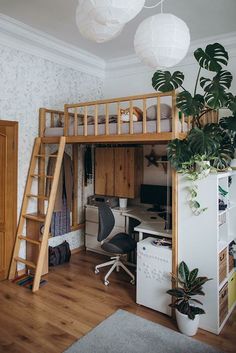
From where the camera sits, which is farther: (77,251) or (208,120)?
(77,251)

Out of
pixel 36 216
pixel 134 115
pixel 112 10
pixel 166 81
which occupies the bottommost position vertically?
pixel 36 216

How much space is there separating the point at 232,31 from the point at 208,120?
1161 mm

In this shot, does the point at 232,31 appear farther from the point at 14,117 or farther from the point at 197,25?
the point at 14,117

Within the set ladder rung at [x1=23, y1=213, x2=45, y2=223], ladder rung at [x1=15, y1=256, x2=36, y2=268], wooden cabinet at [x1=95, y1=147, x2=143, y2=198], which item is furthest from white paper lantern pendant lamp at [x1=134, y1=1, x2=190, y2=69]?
ladder rung at [x1=15, y1=256, x2=36, y2=268]

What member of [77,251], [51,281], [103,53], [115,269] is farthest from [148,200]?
[103,53]

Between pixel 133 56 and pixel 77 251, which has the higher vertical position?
pixel 133 56

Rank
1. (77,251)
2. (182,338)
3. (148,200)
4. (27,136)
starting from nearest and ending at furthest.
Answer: (182,338), (27,136), (148,200), (77,251)

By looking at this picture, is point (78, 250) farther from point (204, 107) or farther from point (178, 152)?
point (204, 107)

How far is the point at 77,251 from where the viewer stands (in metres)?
4.55

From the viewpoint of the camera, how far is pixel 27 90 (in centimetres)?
362

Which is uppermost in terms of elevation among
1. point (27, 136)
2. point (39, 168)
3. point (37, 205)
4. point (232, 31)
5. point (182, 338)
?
point (232, 31)

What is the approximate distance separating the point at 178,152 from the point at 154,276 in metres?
1.29

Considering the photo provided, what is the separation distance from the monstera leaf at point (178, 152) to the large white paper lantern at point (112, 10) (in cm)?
140

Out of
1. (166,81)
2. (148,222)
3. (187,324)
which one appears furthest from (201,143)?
(187,324)
